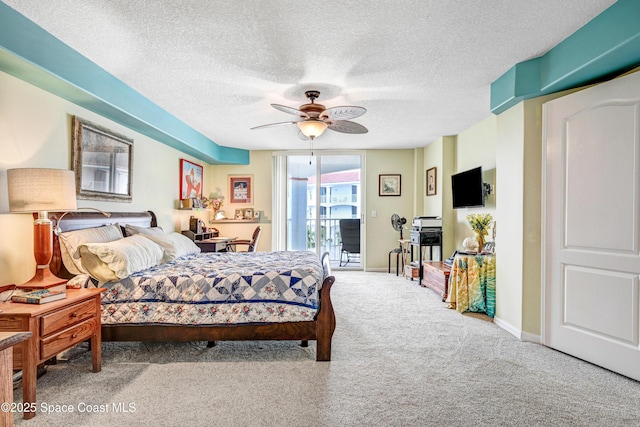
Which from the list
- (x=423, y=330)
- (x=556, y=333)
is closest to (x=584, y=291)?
(x=556, y=333)

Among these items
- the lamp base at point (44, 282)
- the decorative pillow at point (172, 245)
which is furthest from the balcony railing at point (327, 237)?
the lamp base at point (44, 282)

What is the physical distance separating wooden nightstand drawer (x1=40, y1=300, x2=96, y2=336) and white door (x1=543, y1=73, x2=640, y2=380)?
Result: 355 cm

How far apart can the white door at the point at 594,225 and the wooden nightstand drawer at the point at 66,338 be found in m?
3.53

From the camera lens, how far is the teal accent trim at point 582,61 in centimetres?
208

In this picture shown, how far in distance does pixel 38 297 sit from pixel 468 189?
4526 mm

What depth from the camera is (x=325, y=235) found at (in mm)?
7219

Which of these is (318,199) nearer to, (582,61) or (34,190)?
(582,61)

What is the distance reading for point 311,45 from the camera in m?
2.54

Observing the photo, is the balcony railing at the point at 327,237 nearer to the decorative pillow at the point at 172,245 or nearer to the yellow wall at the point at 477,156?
the yellow wall at the point at 477,156

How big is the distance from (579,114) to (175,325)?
3.53m

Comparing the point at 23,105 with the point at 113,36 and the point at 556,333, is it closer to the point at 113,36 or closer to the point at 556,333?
the point at 113,36

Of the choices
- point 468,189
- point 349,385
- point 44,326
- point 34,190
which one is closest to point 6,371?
point 44,326

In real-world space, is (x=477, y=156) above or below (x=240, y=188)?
above

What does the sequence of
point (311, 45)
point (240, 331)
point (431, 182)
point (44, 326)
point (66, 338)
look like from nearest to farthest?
point (44, 326) → point (66, 338) → point (311, 45) → point (240, 331) → point (431, 182)
